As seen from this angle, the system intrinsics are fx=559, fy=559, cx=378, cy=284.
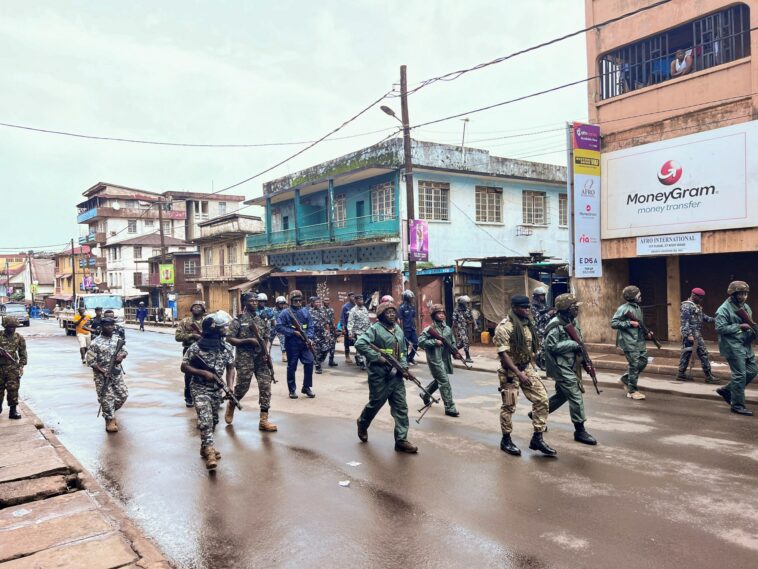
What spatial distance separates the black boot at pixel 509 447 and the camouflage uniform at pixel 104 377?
551cm

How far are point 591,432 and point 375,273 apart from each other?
16.1 metres

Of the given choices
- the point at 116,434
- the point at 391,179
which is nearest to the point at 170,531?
the point at 116,434

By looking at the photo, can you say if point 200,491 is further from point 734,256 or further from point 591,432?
point 734,256

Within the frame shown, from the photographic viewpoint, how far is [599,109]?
49.5 feet

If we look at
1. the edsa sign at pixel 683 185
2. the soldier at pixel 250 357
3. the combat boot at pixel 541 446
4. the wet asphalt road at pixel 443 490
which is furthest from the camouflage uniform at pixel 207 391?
the edsa sign at pixel 683 185

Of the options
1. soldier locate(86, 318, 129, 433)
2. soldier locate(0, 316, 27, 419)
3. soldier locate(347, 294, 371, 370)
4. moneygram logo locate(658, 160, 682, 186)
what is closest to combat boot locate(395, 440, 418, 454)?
soldier locate(86, 318, 129, 433)

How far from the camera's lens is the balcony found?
2301 centimetres

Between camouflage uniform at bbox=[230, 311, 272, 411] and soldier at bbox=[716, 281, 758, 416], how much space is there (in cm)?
647

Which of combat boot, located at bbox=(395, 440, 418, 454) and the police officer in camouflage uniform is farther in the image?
the police officer in camouflage uniform

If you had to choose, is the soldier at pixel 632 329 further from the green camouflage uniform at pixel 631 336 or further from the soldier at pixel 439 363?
the soldier at pixel 439 363

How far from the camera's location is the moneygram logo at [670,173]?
12914 mm

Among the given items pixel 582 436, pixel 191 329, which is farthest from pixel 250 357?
pixel 582 436

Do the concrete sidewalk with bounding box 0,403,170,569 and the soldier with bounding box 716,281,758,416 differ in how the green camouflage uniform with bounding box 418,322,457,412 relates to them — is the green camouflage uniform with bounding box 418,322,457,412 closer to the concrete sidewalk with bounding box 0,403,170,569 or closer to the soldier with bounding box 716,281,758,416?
the soldier with bounding box 716,281,758,416

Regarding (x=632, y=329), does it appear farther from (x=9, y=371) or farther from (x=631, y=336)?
(x=9, y=371)
